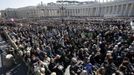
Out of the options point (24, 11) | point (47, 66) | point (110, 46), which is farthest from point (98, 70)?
point (24, 11)

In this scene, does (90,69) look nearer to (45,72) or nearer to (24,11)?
(45,72)

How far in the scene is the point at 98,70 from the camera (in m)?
11.7

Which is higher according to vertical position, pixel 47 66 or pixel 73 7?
pixel 47 66

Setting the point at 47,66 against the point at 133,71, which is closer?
the point at 133,71

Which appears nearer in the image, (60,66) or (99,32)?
(60,66)

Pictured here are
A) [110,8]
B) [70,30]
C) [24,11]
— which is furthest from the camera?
[24,11]

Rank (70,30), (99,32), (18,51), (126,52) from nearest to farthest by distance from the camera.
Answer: (126,52)
(18,51)
(99,32)
(70,30)

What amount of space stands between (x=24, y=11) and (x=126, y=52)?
17914 cm

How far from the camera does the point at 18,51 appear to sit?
1784 centimetres

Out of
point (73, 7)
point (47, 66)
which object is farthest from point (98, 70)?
point (73, 7)

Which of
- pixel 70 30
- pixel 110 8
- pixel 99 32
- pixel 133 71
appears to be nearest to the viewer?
pixel 133 71

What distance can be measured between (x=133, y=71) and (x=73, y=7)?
446 feet

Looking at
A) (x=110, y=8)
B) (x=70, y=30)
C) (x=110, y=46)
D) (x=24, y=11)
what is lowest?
(x=24, y=11)

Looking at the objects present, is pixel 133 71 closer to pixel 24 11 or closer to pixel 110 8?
pixel 110 8
